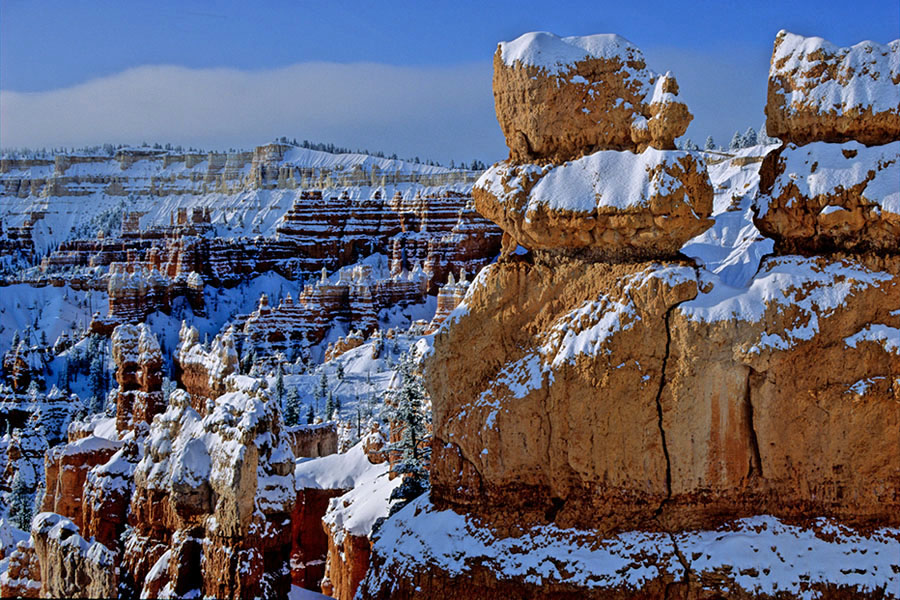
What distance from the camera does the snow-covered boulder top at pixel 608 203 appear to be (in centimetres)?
909

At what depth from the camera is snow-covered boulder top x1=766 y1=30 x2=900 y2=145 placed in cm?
906

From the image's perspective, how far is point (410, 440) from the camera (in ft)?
49.5

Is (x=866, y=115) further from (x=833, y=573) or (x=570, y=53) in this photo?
(x=833, y=573)

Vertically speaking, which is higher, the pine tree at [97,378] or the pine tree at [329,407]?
the pine tree at [329,407]

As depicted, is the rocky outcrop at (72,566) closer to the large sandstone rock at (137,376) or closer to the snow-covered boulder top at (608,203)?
the snow-covered boulder top at (608,203)

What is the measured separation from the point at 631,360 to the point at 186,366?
54.3 ft

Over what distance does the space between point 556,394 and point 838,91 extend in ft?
13.9

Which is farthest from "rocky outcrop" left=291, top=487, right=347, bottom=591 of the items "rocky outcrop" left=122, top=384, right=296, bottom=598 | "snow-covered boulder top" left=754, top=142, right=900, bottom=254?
"snow-covered boulder top" left=754, top=142, right=900, bottom=254

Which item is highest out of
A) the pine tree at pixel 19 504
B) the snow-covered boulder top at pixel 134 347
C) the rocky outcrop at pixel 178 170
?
the rocky outcrop at pixel 178 170

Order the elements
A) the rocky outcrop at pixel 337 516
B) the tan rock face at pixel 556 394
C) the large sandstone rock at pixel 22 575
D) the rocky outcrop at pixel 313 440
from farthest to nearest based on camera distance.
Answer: the rocky outcrop at pixel 313 440 → the rocky outcrop at pixel 337 516 → the large sandstone rock at pixel 22 575 → the tan rock face at pixel 556 394

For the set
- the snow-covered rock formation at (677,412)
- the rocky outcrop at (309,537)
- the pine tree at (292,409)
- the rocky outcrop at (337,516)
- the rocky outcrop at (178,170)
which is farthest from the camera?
the rocky outcrop at (178,170)

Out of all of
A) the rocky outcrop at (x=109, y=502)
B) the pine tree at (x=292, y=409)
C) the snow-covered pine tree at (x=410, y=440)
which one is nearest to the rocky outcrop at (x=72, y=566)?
the rocky outcrop at (x=109, y=502)

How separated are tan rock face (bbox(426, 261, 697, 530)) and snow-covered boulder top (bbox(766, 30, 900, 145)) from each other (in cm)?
207

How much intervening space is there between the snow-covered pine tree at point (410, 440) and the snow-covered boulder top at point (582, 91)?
561 centimetres
